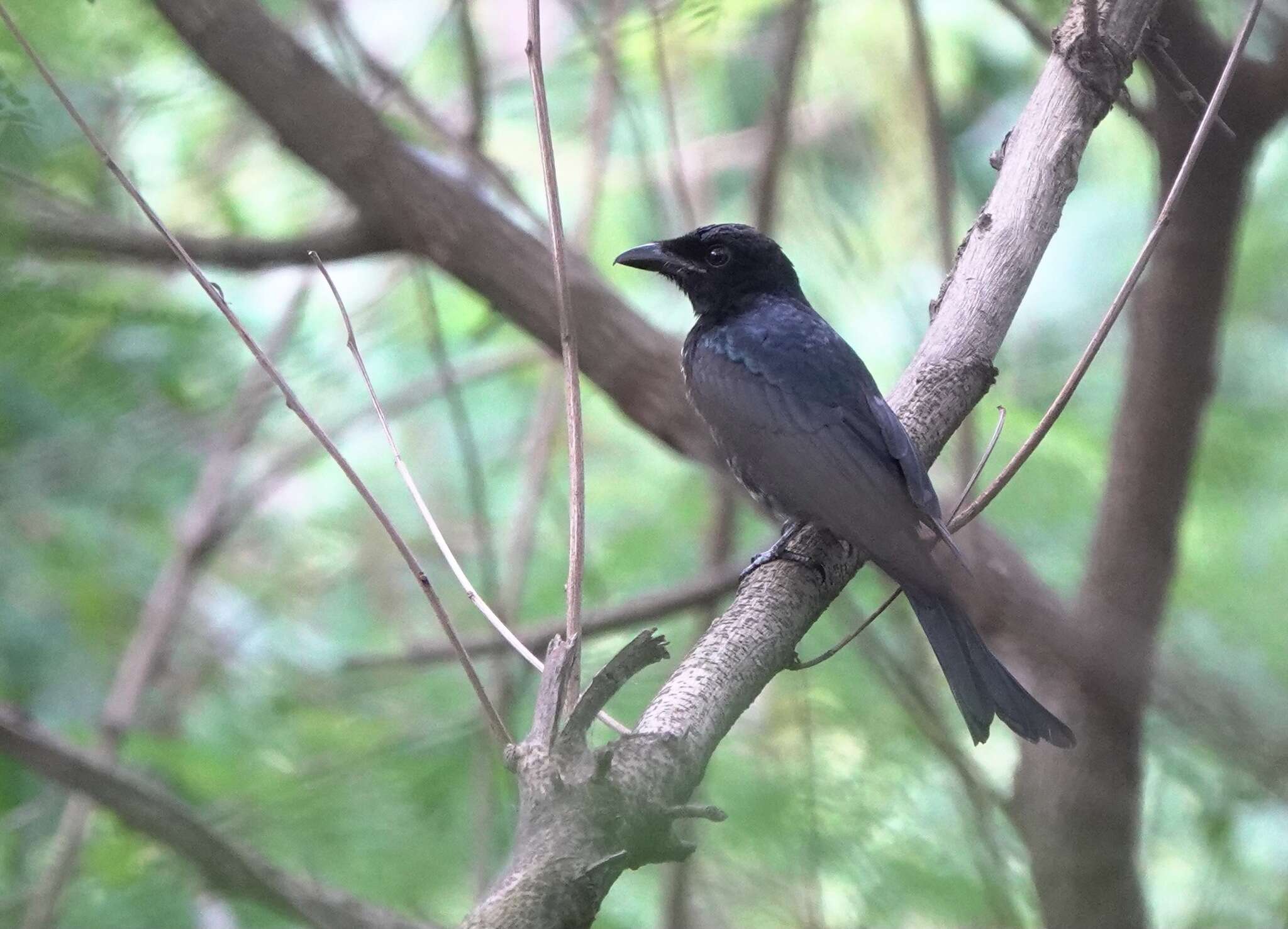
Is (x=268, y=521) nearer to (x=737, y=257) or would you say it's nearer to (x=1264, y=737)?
(x=737, y=257)

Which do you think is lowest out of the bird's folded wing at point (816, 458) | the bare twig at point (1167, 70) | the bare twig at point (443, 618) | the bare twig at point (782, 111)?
the bare twig at point (443, 618)

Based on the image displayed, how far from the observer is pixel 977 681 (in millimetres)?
2482

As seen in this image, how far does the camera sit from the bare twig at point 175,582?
3715 millimetres

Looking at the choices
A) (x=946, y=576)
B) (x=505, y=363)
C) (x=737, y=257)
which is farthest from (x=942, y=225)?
(x=505, y=363)

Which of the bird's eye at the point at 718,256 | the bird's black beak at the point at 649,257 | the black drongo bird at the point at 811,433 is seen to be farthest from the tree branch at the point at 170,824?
the bird's eye at the point at 718,256

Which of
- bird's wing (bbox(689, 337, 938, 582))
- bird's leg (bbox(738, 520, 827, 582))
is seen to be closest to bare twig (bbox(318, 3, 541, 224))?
bird's wing (bbox(689, 337, 938, 582))

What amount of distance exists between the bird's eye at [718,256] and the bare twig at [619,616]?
96 centimetres

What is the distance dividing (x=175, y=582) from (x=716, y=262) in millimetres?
2134

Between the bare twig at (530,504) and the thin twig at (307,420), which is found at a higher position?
the bare twig at (530,504)

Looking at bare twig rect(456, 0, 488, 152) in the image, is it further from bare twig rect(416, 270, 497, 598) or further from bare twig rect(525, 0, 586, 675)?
bare twig rect(525, 0, 586, 675)

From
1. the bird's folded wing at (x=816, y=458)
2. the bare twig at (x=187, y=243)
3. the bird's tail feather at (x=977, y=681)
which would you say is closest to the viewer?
the bird's tail feather at (x=977, y=681)

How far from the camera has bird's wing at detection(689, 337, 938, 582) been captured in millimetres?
2676

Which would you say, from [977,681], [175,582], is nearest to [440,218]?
[175,582]

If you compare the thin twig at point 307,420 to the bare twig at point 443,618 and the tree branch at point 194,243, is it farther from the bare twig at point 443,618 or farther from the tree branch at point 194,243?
the tree branch at point 194,243
